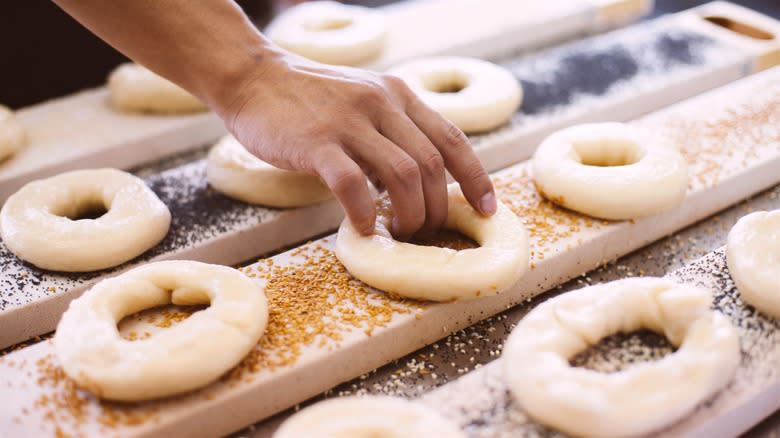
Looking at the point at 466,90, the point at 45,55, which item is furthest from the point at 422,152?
the point at 45,55

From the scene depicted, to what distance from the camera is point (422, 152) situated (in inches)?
72.2

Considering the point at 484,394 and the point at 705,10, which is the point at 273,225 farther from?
the point at 705,10

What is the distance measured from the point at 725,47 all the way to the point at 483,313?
2039mm

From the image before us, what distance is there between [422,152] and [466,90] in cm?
92

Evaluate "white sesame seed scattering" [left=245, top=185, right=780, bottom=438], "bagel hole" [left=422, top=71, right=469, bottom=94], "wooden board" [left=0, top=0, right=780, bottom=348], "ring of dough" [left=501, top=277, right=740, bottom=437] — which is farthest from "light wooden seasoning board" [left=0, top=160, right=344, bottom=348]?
"ring of dough" [left=501, top=277, right=740, bottom=437]

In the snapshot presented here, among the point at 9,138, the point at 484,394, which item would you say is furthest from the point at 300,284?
the point at 9,138

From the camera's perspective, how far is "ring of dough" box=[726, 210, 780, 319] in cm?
167

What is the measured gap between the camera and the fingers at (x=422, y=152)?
1.83 meters

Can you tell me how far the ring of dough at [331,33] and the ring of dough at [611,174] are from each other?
1152 mm

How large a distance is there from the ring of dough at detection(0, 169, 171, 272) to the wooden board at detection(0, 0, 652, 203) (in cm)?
46

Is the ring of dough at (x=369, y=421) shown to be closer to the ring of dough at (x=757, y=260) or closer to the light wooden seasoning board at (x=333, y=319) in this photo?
the light wooden seasoning board at (x=333, y=319)

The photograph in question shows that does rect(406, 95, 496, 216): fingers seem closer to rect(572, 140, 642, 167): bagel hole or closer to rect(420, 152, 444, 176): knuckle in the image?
rect(420, 152, 444, 176): knuckle

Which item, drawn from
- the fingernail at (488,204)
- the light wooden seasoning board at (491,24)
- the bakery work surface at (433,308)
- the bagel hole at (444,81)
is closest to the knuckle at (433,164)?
the fingernail at (488,204)

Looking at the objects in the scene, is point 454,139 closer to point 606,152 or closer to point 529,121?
point 606,152
